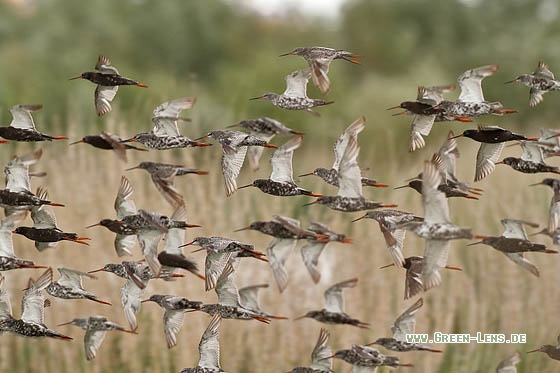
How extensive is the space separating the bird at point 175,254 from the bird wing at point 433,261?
2.48 feet

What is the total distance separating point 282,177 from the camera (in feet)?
10.3

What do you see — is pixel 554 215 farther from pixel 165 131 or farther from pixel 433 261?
pixel 165 131

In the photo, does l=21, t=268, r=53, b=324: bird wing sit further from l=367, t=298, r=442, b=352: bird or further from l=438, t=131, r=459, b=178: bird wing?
l=438, t=131, r=459, b=178: bird wing

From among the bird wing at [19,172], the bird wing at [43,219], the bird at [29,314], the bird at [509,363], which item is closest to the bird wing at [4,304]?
the bird at [29,314]

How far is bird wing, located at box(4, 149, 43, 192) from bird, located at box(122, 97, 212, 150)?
15.8 inches

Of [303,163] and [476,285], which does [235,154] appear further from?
[303,163]

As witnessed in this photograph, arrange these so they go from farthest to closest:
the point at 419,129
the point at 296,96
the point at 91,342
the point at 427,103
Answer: the point at 91,342 → the point at 419,129 → the point at 296,96 → the point at 427,103

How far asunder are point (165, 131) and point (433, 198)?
1.03m

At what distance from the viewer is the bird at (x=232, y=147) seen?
3022mm

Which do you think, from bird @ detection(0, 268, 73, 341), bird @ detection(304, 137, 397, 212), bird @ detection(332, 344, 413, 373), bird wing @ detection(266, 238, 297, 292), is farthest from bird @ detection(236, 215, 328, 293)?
bird @ detection(0, 268, 73, 341)

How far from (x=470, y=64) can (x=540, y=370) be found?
71.7 feet

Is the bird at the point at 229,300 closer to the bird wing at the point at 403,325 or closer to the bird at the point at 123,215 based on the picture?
the bird at the point at 123,215

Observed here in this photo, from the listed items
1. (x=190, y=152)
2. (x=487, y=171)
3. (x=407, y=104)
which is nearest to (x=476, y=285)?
(x=190, y=152)

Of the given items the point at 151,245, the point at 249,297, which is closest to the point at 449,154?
the point at 249,297
